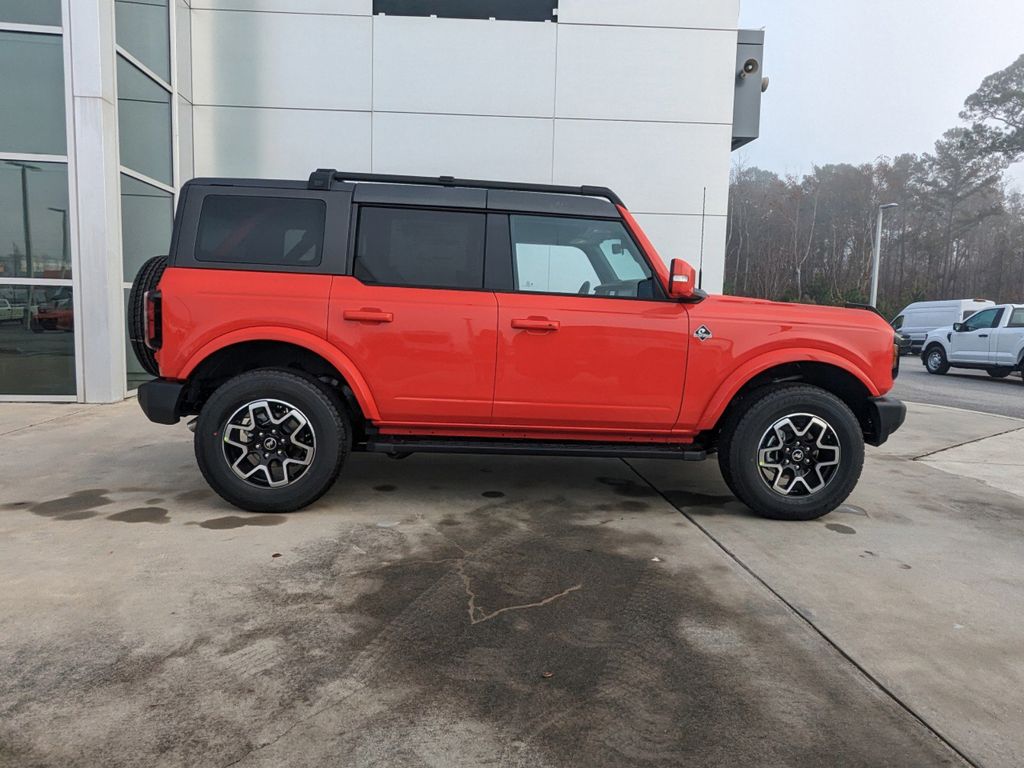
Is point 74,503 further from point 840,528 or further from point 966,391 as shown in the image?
point 966,391

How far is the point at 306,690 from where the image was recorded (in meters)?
2.22

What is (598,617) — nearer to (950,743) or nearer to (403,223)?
(950,743)

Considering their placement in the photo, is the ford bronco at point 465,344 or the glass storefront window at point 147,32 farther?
the glass storefront window at point 147,32

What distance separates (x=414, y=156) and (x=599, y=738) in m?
9.53

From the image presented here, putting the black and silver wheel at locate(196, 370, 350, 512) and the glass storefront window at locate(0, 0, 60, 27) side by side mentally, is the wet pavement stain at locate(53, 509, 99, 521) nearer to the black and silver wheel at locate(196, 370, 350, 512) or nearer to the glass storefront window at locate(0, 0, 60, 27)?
the black and silver wheel at locate(196, 370, 350, 512)

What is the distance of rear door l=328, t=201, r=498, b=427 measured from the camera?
3936 millimetres

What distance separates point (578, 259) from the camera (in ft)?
13.8

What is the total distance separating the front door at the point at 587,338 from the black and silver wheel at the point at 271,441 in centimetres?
105

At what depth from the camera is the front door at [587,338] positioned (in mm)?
3986

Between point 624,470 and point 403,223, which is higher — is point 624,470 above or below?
below

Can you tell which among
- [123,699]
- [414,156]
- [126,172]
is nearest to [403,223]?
[123,699]

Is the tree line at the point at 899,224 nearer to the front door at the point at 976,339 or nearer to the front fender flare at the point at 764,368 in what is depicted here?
the front door at the point at 976,339

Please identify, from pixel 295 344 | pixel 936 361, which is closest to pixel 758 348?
pixel 295 344

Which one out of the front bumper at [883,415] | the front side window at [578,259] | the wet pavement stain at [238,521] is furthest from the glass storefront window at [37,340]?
the front bumper at [883,415]
